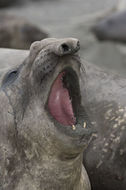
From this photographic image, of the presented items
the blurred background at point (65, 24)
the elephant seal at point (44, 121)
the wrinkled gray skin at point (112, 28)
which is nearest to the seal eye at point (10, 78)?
the elephant seal at point (44, 121)

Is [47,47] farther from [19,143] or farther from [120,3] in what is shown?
[120,3]

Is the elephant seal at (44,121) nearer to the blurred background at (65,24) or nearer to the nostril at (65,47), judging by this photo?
the nostril at (65,47)

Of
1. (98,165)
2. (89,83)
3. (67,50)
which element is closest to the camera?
(67,50)

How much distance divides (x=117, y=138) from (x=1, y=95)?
3.53 feet

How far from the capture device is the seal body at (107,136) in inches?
135

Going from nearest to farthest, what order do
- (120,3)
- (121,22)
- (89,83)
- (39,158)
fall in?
(39,158)
(89,83)
(121,22)
(120,3)

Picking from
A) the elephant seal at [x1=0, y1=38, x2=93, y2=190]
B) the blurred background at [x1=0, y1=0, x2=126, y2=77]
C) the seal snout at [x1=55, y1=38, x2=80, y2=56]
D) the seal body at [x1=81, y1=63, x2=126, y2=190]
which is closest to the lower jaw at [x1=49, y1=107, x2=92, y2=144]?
the elephant seal at [x1=0, y1=38, x2=93, y2=190]

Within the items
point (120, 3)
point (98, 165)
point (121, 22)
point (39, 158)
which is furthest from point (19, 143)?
point (120, 3)

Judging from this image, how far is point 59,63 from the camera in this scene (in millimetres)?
2385

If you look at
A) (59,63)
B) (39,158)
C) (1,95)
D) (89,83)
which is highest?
(59,63)

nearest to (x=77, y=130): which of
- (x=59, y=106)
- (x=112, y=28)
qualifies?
(x=59, y=106)

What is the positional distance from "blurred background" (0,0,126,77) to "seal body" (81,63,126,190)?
9.51 feet

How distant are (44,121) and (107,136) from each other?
114 cm

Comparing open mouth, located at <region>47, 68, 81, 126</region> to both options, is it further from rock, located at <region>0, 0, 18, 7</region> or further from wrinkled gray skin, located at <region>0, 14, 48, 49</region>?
rock, located at <region>0, 0, 18, 7</region>
